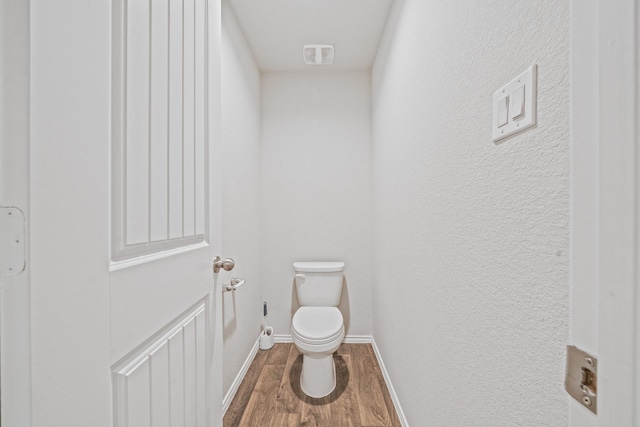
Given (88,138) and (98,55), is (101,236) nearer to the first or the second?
(88,138)

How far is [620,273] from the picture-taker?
11.6 inches

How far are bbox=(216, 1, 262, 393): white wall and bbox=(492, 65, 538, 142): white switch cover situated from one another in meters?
1.34

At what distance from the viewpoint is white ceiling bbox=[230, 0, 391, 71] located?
5.74 ft

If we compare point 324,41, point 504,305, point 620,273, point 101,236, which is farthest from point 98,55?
point 324,41

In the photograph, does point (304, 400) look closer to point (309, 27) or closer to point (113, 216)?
point (113, 216)

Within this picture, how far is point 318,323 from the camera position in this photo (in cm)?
193

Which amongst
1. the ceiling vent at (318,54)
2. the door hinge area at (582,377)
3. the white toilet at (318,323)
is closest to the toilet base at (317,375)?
the white toilet at (318,323)

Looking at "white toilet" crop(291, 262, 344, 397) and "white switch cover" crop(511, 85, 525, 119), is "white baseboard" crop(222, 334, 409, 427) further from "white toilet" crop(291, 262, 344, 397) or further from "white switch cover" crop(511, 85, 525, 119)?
"white switch cover" crop(511, 85, 525, 119)

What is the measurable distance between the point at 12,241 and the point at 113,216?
0.57 ft

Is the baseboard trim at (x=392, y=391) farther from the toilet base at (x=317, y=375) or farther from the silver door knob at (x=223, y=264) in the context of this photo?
the silver door knob at (x=223, y=264)

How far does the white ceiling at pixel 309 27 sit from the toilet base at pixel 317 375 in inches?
81.5

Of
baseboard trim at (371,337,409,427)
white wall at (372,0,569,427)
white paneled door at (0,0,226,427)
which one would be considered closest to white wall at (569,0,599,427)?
white wall at (372,0,569,427)

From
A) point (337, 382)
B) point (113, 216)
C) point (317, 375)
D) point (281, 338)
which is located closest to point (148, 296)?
point (113, 216)

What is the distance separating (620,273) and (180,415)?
91 cm
